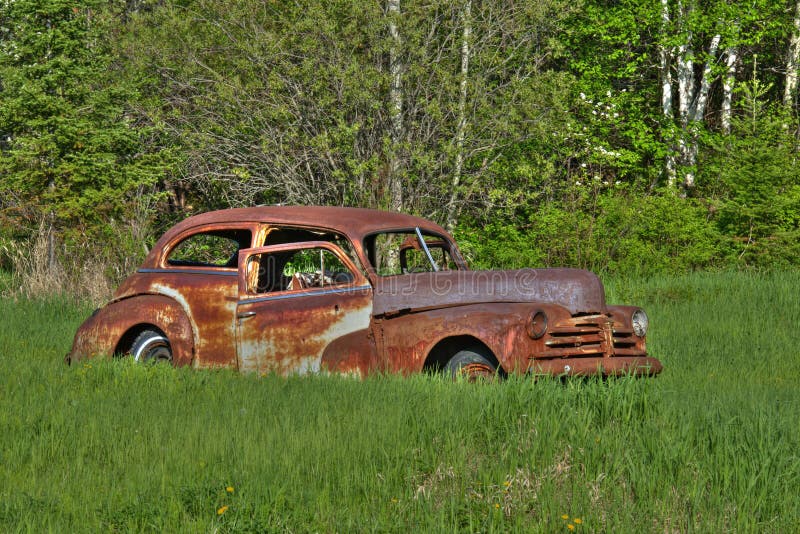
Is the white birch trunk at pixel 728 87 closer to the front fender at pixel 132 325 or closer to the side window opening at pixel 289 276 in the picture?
the side window opening at pixel 289 276

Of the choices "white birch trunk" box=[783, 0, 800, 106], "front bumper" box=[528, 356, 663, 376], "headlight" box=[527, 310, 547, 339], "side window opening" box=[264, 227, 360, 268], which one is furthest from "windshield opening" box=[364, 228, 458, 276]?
"white birch trunk" box=[783, 0, 800, 106]

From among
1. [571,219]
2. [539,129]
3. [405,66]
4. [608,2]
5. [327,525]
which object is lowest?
[327,525]

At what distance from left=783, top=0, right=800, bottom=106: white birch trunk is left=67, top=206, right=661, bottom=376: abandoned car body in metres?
16.4

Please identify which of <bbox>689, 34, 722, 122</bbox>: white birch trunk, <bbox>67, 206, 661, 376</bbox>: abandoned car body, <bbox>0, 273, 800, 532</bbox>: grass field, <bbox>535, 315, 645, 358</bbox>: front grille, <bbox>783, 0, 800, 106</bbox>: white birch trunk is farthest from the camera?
<bbox>783, 0, 800, 106</bbox>: white birch trunk

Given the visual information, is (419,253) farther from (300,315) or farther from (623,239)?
(623,239)

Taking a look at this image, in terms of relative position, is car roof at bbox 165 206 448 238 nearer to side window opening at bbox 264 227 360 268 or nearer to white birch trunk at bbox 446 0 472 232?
side window opening at bbox 264 227 360 268

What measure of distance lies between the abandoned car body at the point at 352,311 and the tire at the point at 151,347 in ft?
0.04

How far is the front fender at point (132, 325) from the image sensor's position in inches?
339

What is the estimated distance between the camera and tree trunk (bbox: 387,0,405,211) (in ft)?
60.6

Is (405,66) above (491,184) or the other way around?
above

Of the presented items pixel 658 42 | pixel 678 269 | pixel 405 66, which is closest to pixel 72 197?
pixel 405 66

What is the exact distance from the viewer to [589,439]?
5863 millimetres

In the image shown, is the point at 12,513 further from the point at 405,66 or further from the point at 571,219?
A: the point at 405,66

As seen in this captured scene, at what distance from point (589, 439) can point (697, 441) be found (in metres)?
0.70
